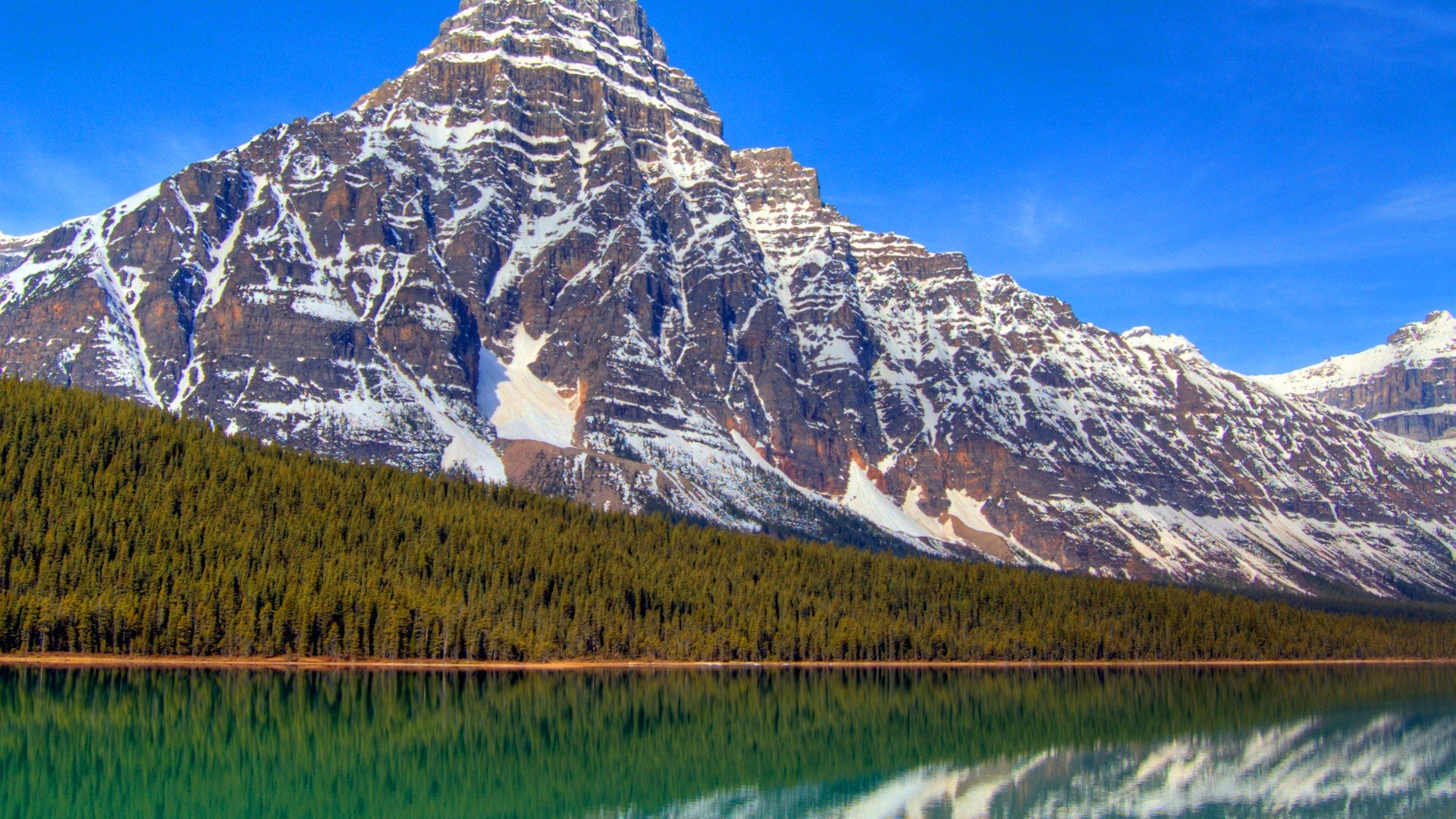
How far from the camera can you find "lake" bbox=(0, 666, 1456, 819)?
62281 millimetres

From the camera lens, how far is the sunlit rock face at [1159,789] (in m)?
65.1

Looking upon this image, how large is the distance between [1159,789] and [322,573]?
322 feet

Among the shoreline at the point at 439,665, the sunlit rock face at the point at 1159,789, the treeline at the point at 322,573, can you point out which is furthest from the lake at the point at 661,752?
the treeline at the point at 322,573

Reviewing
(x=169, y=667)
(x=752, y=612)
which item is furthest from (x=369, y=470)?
(x=169, y=667)

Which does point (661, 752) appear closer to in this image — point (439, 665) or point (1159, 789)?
point (1159, 789)

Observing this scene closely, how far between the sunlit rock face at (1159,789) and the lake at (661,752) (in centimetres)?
26

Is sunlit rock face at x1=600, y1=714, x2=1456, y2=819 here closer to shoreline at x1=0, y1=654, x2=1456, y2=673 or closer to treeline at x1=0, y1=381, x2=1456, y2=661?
shoreline at x1=0, y1=654, x2=1456, y2=673

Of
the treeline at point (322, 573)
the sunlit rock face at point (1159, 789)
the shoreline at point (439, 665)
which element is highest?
the treeline at point (322, 573)

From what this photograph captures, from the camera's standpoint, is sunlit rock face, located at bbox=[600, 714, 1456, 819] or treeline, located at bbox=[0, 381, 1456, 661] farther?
treeline, located at bbox=[0, 381, 1456, 661]

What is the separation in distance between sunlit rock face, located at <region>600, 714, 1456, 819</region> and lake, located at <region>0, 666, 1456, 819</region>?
0.26 metres

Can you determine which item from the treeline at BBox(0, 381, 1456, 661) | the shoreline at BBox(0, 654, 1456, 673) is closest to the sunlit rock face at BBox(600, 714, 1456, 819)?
the shoreline at BBox(0, 654, 1456, 673)

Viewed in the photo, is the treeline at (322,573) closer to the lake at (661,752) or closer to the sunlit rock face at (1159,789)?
the lake at (661,752)

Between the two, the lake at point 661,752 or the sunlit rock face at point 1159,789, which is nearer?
the lake at point 661,752

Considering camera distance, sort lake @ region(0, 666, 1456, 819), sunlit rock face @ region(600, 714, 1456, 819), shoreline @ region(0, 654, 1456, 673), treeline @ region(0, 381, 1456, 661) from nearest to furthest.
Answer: lake @ region(0, 666, 1456, 819)
sunlit rock face @ region(600, 714, 1456, 819)
shoreline @ region(0, 654, 1456, 673)
treeline @ region(0, 381, 1456, 661)
